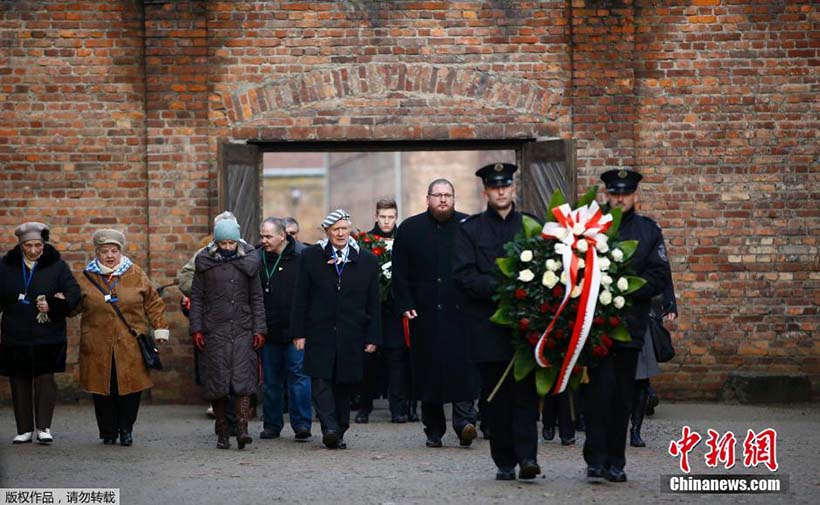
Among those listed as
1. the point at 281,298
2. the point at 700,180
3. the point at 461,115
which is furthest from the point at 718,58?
the point at 281,298

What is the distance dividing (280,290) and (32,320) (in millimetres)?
2102

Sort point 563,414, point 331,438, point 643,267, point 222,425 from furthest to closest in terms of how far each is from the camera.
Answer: point 563,414 → point 222,425 → point 331,438 → point 643,267

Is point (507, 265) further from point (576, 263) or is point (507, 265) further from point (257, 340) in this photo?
point (257, 340)

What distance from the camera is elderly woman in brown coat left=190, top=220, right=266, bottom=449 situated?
36.2 feet

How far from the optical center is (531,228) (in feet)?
28.6

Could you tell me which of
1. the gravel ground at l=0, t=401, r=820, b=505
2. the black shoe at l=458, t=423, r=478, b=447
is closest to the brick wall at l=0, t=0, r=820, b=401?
the gravel ground at l=0, t=401, r=820, b=505

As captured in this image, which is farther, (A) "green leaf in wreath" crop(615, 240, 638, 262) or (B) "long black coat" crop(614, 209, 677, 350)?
(B) "long black coat" crop(614, 209, 677, 350)

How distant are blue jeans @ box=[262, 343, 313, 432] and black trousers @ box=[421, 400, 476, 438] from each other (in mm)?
1142

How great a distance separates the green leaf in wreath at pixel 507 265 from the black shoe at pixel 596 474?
133 cm

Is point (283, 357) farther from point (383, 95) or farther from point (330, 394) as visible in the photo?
point (383, 95)

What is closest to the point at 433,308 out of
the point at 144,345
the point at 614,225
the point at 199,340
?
the point at 199,340

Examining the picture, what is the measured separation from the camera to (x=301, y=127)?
14445mm

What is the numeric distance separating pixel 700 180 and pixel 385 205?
10.6 feet

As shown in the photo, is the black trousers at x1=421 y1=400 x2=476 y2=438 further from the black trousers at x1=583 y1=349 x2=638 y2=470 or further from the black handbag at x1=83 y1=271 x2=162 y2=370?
the black trousers at x1=583 y1=349 x2=638 y2=470
